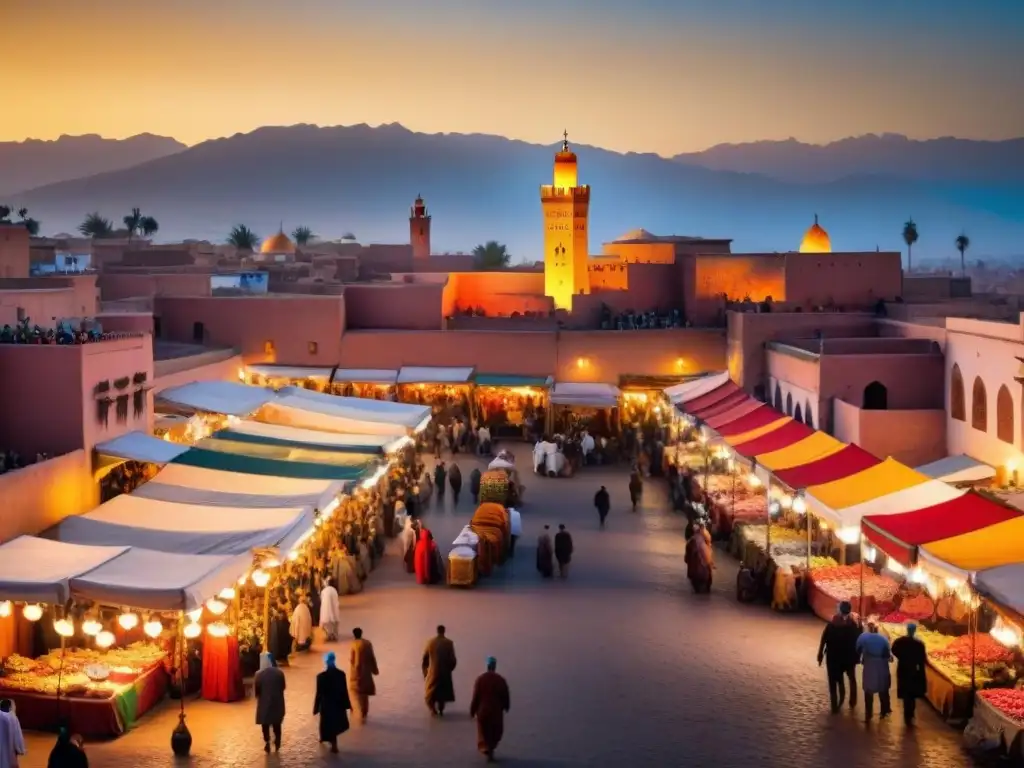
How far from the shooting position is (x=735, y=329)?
33.7 metres

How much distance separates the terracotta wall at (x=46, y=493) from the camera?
14227 millimetres

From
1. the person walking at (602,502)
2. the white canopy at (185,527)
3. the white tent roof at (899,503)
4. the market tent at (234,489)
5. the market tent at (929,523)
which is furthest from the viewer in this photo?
the person walking at (602,502)

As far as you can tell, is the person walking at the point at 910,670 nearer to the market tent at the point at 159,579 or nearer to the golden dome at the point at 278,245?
the market tent at the point at 159,579

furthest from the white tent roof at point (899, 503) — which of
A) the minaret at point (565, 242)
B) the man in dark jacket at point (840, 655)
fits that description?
the minaret at point (565, 242)

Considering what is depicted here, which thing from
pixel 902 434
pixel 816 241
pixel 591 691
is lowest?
pixel 591 691

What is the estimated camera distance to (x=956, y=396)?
75.8 ft

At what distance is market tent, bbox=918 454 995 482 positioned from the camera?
64.8ft

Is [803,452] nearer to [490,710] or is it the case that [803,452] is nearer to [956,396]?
[956,396]

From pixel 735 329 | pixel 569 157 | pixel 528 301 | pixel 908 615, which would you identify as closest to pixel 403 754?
pixel 908 615

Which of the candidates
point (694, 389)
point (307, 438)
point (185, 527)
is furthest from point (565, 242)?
point (185, 527)

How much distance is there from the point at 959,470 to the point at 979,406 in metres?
1.78

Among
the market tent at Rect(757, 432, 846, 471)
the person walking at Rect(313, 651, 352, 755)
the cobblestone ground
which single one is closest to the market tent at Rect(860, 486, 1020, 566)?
the cobblestone ground

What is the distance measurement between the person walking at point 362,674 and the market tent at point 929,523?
5.21m

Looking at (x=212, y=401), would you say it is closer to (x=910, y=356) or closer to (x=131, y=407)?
(x=131, y=407)
